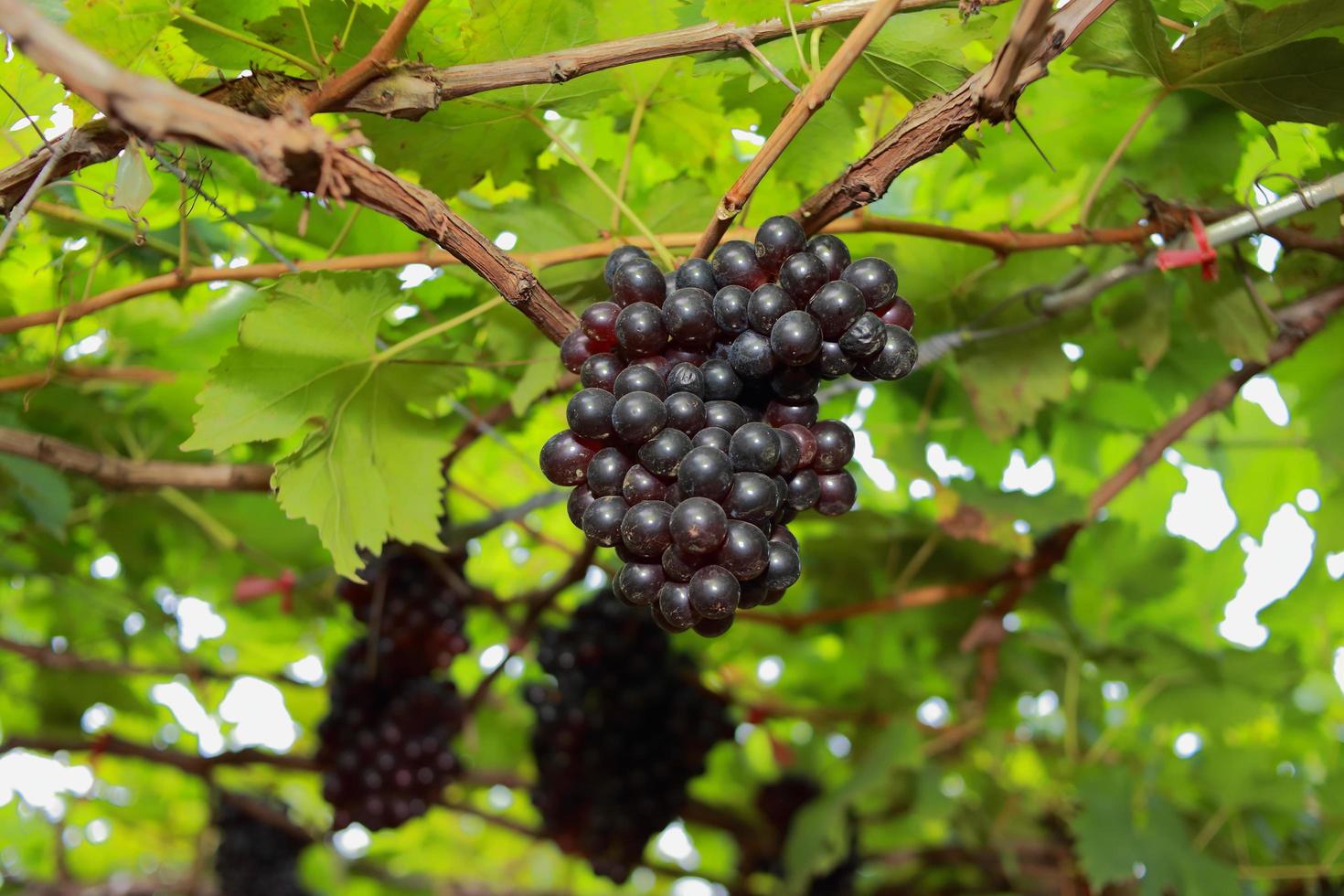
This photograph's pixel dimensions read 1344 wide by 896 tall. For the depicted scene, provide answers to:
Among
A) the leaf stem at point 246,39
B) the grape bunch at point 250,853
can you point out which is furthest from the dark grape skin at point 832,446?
the grape bunch at point 250,853

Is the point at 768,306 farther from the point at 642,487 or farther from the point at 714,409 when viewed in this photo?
the point at 642,487

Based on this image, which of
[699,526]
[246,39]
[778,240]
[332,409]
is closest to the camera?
[699,526]

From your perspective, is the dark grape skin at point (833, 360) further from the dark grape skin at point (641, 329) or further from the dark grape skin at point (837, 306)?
the dark grape skin at point (641, 329)

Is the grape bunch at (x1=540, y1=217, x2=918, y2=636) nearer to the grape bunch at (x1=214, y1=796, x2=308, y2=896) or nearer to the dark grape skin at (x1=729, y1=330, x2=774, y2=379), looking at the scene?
the dark grape skin at (x1=729, y1=330, x2=774, y2=379)

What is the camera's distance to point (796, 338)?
0.97 meters

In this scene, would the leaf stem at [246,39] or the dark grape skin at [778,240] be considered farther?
the leaf stem at [246,39]

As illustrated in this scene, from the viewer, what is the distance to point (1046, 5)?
2.96 feet

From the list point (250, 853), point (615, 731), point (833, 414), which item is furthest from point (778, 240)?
point (250, 853)

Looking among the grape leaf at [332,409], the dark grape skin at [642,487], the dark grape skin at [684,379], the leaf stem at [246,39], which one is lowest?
the grape leaf at [332,409]

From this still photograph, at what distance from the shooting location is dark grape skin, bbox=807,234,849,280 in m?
1.04

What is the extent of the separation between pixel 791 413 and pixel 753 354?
0.11 meters

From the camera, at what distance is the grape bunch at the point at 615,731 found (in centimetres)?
225

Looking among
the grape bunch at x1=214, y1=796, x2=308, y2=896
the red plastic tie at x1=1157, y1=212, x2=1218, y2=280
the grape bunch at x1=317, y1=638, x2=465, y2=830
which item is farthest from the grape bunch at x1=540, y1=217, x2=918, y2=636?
the grape bunch at x1=214, y1=796, x2=308, y2=896

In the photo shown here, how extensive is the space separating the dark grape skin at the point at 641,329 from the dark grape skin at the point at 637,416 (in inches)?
2.3
